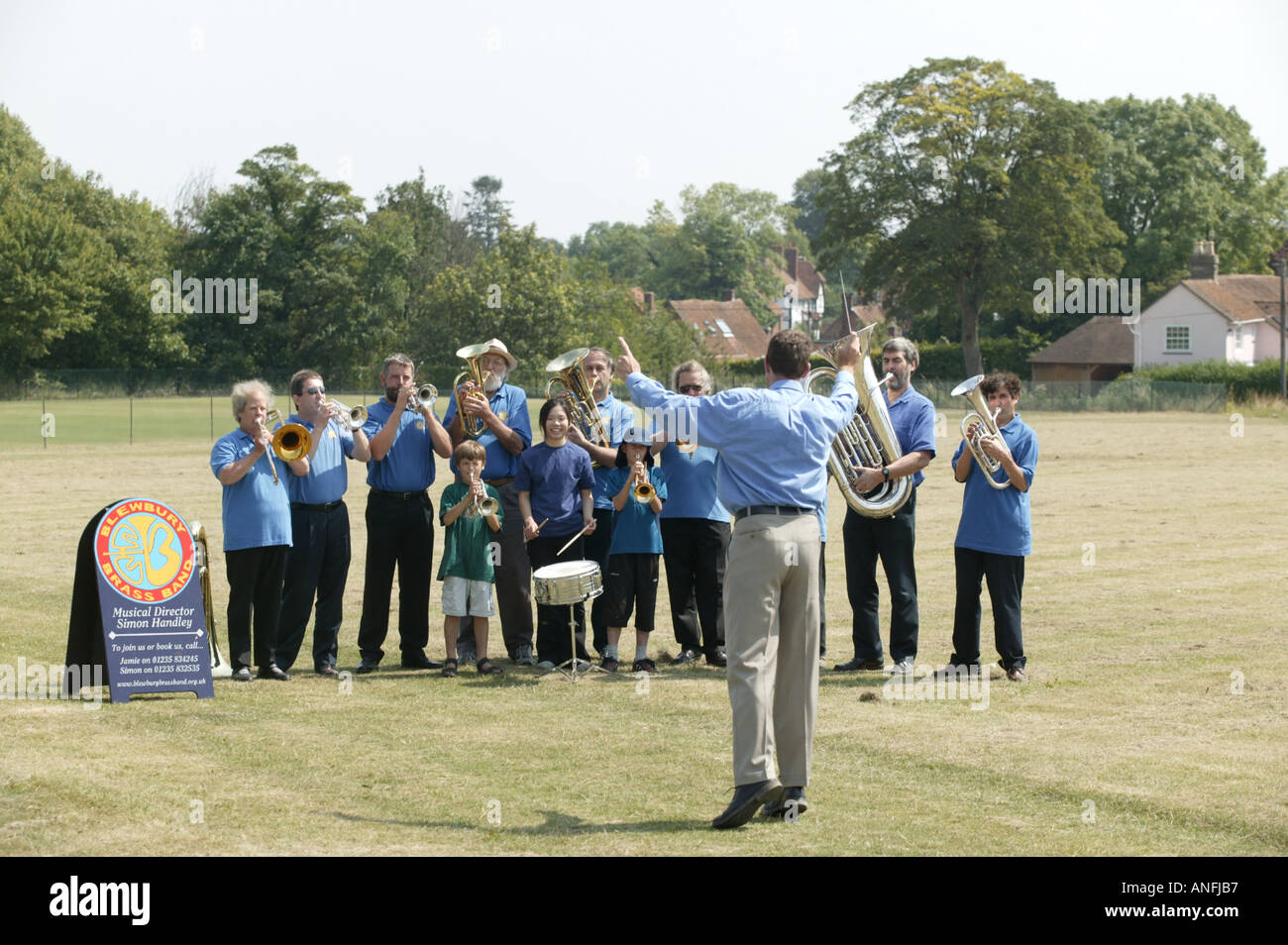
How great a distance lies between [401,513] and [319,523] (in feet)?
1.92

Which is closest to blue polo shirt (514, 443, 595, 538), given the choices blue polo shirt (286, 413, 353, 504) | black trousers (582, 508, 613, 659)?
black trousers (582, 508, 613, 659)

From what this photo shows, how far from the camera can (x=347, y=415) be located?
33.6 ft

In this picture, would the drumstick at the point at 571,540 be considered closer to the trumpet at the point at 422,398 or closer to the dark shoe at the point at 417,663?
the dark shoe at the point at 417,663

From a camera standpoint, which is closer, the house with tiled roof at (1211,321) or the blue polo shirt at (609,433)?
the blue polo shirt at (609,433)

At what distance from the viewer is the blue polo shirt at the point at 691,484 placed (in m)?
10.4

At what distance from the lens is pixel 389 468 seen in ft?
34.1

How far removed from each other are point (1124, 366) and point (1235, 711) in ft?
Answer: 233

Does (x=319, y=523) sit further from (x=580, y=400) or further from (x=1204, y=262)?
(x=1204, y=262)

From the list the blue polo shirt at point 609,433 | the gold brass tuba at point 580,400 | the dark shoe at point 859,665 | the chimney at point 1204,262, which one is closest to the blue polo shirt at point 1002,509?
the dark shoe at point 859,665

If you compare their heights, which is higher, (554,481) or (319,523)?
(554,481)

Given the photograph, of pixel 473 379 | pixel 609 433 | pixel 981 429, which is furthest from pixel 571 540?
pixel 981 429

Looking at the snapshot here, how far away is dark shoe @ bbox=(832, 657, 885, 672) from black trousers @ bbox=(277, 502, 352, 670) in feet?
12.1

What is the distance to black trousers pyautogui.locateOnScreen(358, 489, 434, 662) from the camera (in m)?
10.4

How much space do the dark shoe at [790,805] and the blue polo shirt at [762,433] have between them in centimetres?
135
